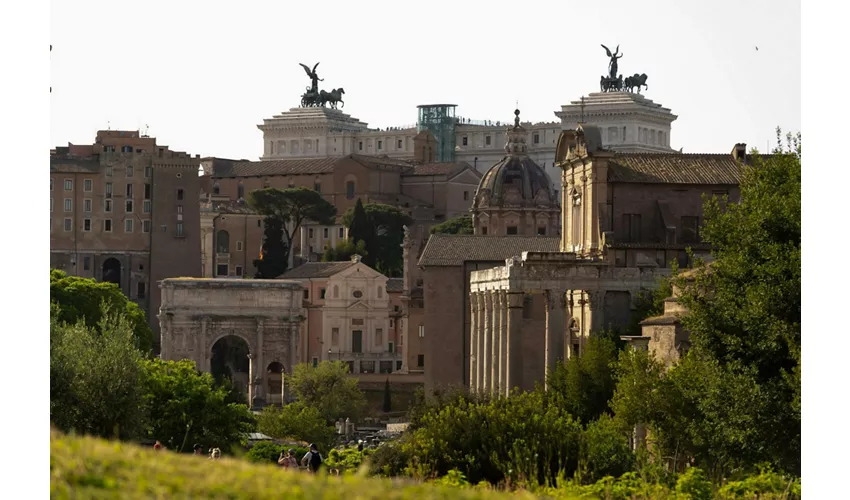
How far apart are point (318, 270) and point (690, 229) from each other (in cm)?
5535

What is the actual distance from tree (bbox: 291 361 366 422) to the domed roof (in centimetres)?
1631

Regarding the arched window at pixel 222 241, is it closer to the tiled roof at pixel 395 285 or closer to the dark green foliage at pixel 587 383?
the tiled roof at pixel 395 285

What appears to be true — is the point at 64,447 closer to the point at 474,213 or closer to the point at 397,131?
the point at 474,213

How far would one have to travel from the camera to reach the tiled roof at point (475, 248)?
6725cm

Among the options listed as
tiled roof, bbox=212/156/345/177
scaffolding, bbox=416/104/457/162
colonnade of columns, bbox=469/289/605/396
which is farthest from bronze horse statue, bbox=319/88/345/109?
colonnade of columns, bbox=469/289/605/396

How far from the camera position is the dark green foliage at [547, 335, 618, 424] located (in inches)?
1566

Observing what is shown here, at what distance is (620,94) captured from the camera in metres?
154

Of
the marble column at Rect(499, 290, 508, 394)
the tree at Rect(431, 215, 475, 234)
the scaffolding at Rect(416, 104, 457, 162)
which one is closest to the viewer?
the marble column at Rect(499, 290, 508, 394)

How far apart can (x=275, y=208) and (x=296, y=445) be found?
78.3 metres

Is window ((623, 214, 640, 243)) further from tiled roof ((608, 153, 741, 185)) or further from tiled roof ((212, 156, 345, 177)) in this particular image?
tiled roof ((212, 156, 345, 177))

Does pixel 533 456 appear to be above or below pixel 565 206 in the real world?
below

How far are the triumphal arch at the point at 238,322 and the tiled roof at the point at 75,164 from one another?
1495 cm

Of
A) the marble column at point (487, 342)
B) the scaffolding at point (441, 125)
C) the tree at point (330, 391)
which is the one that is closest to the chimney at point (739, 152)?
the marble column at point (487, 342)
